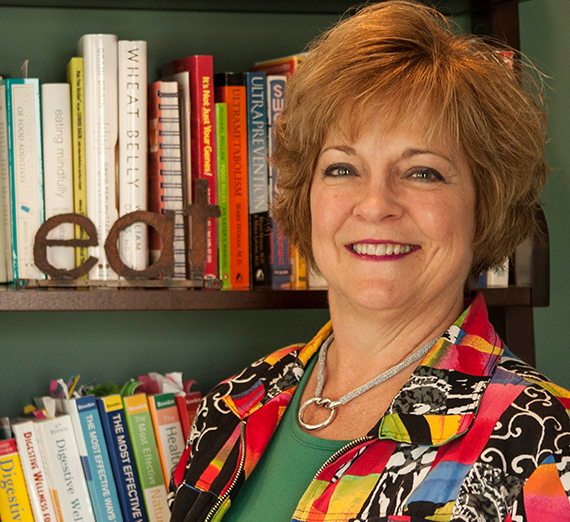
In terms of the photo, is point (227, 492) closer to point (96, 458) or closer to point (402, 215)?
point (96, 458)

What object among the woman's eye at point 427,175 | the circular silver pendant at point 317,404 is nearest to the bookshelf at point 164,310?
the circular silver pendant at point 317,404

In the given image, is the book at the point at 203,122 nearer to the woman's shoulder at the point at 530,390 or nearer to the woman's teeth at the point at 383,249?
the woman's teeth at the point at 383,249

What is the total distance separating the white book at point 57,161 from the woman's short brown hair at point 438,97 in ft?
1.46

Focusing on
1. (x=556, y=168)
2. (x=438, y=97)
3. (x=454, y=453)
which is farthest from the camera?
(x=556, y=168)

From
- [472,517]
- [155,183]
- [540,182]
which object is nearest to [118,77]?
[155,183]

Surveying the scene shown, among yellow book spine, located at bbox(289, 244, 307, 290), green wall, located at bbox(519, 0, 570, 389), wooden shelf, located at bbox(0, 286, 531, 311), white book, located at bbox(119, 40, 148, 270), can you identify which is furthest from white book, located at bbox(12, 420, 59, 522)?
green wall, located at bbox(519, 0, 570, 389)

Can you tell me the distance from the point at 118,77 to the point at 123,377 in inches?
25.9

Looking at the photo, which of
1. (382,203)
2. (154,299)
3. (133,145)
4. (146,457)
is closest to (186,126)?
(133,145)

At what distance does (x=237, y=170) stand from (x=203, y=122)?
0.11 m

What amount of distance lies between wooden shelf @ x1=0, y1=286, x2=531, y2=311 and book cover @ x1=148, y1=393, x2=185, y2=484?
0.21 meters

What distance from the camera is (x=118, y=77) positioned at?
1.21 metres

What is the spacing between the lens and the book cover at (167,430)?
1264mm

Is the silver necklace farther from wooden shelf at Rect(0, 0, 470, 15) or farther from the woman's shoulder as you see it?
wooden shelf at Rect(0, 0, 470, 15)

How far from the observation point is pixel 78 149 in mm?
1229
